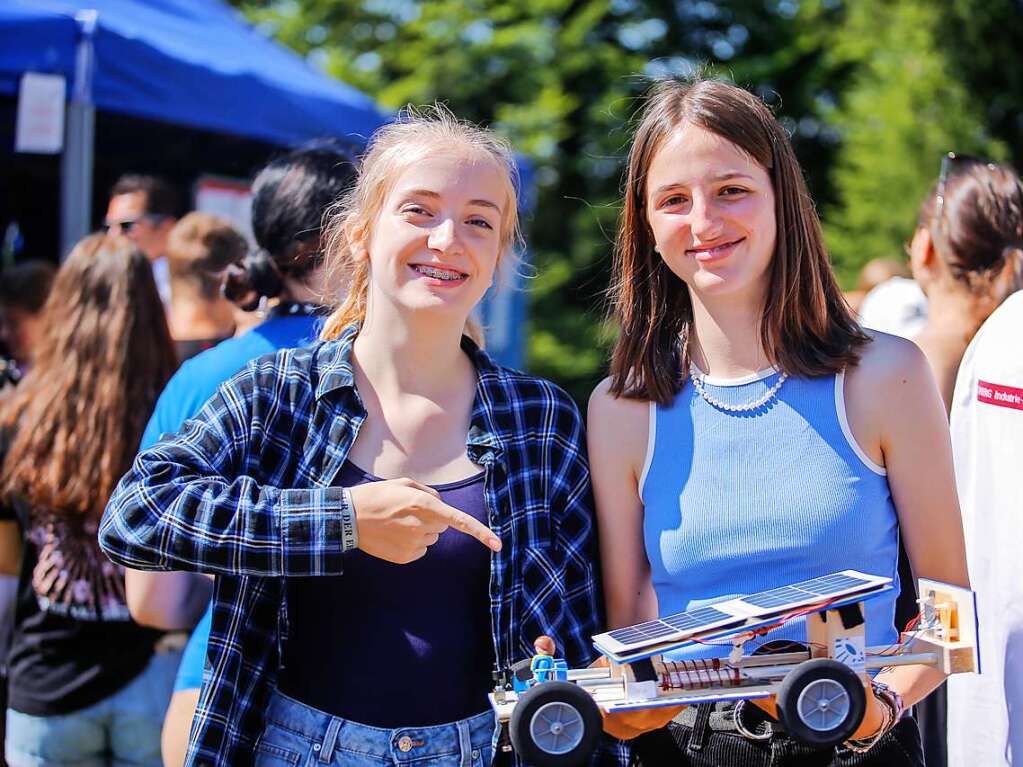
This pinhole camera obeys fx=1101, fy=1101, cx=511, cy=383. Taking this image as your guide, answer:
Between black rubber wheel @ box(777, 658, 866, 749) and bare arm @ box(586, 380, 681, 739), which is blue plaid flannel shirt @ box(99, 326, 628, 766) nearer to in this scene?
bare arm @ box(586, 380, 681, 739)

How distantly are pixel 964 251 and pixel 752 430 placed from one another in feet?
4.89

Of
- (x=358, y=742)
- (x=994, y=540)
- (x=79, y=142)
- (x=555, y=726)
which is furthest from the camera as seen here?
(x=79, y=142)

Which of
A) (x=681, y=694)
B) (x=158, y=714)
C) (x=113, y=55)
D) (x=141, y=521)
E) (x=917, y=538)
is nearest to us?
(x=681, y=694)

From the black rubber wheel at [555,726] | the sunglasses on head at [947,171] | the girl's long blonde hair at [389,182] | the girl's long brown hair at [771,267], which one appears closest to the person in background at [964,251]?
the sunglasses on head at [947,171]

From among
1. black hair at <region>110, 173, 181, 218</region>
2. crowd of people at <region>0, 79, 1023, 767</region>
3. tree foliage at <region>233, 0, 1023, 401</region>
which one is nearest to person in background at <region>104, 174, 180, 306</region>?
black hair at <region>110, 173, 181, 218</region>

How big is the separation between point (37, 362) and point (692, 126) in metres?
2.01

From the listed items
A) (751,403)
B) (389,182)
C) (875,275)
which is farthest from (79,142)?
(875,275)

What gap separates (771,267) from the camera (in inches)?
77.9

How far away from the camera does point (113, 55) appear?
15.1 ft

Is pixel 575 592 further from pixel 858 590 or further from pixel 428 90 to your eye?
pixel 428 90

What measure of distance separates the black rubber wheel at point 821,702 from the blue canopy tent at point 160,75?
2.26 m

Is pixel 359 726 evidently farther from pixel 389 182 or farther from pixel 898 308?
pixel 898 308

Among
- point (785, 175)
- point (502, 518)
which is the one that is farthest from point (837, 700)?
point (785, 175)

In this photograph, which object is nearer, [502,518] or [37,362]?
[502,518]
